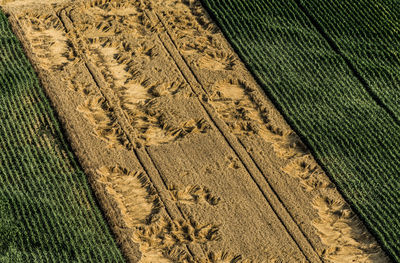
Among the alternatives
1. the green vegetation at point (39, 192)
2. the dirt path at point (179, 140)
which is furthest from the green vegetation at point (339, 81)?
the green vegetation at point (39, 192)

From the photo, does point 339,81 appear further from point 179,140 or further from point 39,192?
point 39,192

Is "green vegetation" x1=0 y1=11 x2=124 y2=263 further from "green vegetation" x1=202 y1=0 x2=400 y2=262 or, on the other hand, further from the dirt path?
"green vegetation" x1=202 y1=0 x2=400 y2=262

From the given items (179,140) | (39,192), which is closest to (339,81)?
(179,140)

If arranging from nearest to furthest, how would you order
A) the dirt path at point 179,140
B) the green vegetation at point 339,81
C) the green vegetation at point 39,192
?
the green vegetation at point 39,192 < the dirt path at point 179,140 < the green vegetation at point 339,81

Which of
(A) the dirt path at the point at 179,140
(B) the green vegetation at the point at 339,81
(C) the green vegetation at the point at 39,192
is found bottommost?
(C) the green vegetation at the point at 39,192

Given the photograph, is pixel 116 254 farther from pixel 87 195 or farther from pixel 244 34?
pixel 244 34

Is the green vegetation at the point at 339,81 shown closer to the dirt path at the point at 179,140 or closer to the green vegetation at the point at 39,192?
the dirt path at the point at 179,140

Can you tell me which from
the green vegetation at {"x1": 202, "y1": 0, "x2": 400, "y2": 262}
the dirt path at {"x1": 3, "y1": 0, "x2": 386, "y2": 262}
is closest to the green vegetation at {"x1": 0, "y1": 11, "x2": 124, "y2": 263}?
the dirt path at {"x1": 3, "y1": 0, "x2": 386, "y2": 262}
